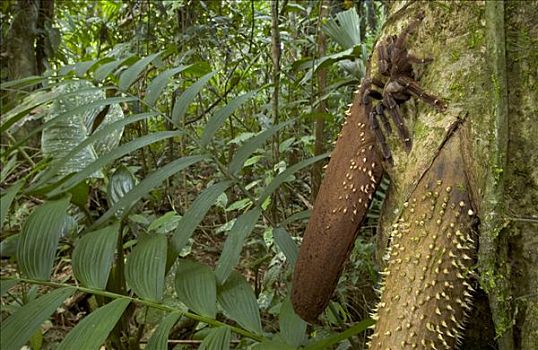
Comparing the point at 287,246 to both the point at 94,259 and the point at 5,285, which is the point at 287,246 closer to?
the point at 94,259

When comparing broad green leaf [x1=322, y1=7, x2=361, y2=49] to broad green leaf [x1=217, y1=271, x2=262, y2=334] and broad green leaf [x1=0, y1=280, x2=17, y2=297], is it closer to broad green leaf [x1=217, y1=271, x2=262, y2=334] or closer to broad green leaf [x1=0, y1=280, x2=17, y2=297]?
broad green leaf [x1=217, y1=271, x2=262, y2=334]

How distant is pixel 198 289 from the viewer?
1453 mm

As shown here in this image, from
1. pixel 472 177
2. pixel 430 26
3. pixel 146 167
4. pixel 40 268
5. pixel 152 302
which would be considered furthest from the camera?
pixel 146 167

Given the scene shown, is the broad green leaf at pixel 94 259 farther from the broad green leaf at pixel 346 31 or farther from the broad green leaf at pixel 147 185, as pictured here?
the broad green leaf at pixel 346 31

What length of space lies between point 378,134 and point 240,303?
577mm

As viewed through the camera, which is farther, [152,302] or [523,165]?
[152,302]

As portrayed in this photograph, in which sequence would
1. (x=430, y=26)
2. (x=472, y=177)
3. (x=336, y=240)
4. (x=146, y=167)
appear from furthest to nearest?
(x=146, y=167), (x=336, y=240), (x=430, y=26), (x=472, y=177)

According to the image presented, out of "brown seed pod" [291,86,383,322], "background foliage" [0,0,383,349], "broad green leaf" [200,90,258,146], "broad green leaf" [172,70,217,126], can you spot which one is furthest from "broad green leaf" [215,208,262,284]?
"broad green leaf" [172,70,217,126]

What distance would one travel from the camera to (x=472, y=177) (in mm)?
1026

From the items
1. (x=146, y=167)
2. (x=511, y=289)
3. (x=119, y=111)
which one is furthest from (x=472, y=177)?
(x=146, y=167)

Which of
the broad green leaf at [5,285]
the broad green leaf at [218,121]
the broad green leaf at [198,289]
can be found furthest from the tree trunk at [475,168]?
the broad green leaf at [5,285]

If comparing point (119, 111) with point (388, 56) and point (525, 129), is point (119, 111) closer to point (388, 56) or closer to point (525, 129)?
point (388, 56)

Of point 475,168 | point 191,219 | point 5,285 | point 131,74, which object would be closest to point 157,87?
point 131,74

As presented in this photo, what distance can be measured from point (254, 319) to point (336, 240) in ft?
1.07
